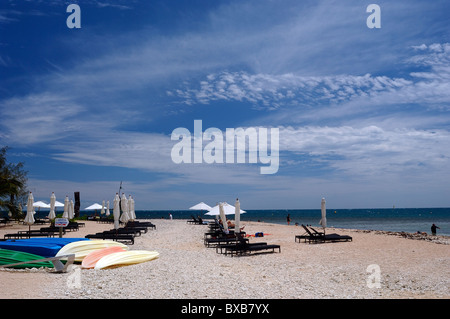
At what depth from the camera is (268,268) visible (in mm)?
11172

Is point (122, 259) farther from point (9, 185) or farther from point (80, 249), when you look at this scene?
point (9, 185)

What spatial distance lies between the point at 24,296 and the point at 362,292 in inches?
255

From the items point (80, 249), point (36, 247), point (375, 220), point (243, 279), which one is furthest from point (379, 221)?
point (36, 247)

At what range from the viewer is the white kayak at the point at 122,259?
10.0m

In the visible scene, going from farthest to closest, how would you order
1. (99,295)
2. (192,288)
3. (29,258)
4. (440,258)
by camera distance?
1. (440,258)
2. (29,258)
3. (192,288)
4. (99,295)

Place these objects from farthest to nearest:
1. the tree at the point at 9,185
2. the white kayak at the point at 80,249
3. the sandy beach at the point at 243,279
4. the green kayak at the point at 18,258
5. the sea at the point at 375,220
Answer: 1. the sea at the point at 375,220
2. the tree at the point at 9,185
3. the white kayak at the point at 80,249
4. the green kayak at the point at 18,258
5. the sandy beach at the point at 243,279

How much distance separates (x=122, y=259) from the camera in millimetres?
10422

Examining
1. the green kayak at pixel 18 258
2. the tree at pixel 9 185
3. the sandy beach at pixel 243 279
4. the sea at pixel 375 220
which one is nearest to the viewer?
the sandy beach at pixel 243 279

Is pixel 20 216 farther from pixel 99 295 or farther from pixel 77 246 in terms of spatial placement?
pixel 99 295

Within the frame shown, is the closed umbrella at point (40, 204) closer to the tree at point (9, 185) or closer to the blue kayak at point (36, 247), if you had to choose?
the tree at point (9, 185)

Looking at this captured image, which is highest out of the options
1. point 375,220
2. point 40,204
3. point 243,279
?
point 40,204

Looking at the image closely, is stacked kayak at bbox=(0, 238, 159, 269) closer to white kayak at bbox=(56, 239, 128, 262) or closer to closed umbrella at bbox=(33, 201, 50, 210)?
white kayak at bbox=(56, 239, 128, 262)

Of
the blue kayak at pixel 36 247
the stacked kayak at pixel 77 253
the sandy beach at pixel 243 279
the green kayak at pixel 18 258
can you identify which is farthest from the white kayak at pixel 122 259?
the blue kayak at pixel 36 247
